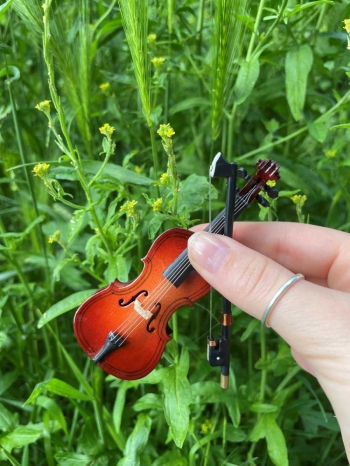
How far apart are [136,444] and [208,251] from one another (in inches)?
15.6

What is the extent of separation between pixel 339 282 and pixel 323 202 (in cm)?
32

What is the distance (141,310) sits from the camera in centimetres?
63

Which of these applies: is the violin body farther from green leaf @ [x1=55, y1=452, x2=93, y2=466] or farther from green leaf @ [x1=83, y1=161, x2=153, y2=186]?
green leaf @ [x1=55, y1=452, x2=93, y2=466]

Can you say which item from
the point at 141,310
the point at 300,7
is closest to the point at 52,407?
the point at 141,310

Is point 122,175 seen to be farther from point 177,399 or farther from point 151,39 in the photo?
point 177,399

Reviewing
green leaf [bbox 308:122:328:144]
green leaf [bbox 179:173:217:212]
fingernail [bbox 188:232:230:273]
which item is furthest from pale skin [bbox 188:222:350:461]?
green leaf [bbox 308:122:328:144]

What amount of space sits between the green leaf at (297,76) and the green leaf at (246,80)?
0.07 m

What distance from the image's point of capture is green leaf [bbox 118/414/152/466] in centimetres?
76

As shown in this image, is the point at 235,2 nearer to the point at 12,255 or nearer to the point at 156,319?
the point at 156,319

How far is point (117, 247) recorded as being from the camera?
Answer: 739 mm

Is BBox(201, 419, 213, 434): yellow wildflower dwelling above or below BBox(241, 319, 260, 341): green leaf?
below

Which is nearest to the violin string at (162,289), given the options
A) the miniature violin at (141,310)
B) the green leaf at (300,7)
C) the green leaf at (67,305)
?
the miniature violin at (141,310)

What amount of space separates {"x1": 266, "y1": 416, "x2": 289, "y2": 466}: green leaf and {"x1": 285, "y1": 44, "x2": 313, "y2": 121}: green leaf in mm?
512

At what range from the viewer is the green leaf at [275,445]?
0.75m
